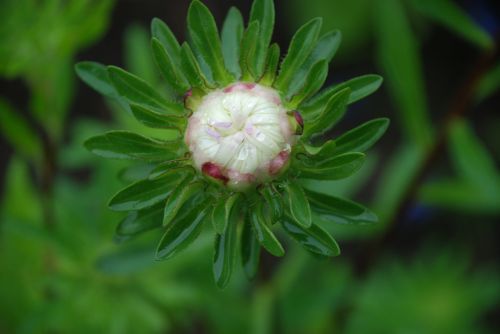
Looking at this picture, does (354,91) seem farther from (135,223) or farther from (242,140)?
(135,223)

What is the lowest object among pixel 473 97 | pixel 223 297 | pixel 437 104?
pixel 223 297

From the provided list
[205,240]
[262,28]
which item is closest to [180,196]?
[262,28]

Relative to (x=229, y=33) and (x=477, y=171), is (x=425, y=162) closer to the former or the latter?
(x=477, y=171)

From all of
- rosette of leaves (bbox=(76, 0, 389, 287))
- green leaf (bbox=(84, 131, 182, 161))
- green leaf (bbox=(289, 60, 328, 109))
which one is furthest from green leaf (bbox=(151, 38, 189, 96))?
green leaf (bbox=(289, 60, 328, 109))

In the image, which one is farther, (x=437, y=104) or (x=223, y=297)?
(x=437, y=104)

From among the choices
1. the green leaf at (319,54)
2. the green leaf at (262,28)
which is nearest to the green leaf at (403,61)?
the green leaf at (319,54)

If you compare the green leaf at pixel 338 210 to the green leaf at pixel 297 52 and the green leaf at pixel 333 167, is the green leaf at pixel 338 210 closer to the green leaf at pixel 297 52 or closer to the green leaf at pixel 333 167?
the green leaf at pixel 333 167

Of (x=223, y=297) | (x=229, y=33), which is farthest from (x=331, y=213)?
(x=223, y=297)
